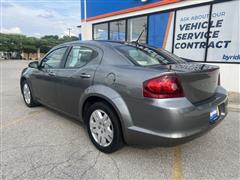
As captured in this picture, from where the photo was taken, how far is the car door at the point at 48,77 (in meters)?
3.78

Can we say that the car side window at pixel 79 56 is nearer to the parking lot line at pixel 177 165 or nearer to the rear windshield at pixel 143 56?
the rear windshield at pixel 143 56

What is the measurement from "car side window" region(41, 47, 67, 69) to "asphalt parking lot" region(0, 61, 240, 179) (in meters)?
1.21

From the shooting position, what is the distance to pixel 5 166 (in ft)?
8.33

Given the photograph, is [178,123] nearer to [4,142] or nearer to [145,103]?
A: [145,103]

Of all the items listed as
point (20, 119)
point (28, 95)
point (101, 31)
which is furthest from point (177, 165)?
point (101, 31)

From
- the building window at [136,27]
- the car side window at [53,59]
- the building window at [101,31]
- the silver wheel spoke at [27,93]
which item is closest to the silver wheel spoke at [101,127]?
the car side window at [53,59]

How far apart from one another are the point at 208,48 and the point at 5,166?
273 inches

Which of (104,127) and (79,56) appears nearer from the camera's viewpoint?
(104,127)

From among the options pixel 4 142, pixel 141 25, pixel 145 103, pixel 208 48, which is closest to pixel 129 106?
pixel 145 103

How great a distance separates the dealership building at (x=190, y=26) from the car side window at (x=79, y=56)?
449 cm

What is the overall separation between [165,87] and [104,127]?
1.10 m

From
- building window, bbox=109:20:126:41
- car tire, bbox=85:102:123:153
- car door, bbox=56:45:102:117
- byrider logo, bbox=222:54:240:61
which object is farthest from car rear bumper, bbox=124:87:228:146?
building window, bbox=109:20:126:41

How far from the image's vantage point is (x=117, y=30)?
10719 mm

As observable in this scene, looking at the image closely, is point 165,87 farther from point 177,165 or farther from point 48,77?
point 48,77
